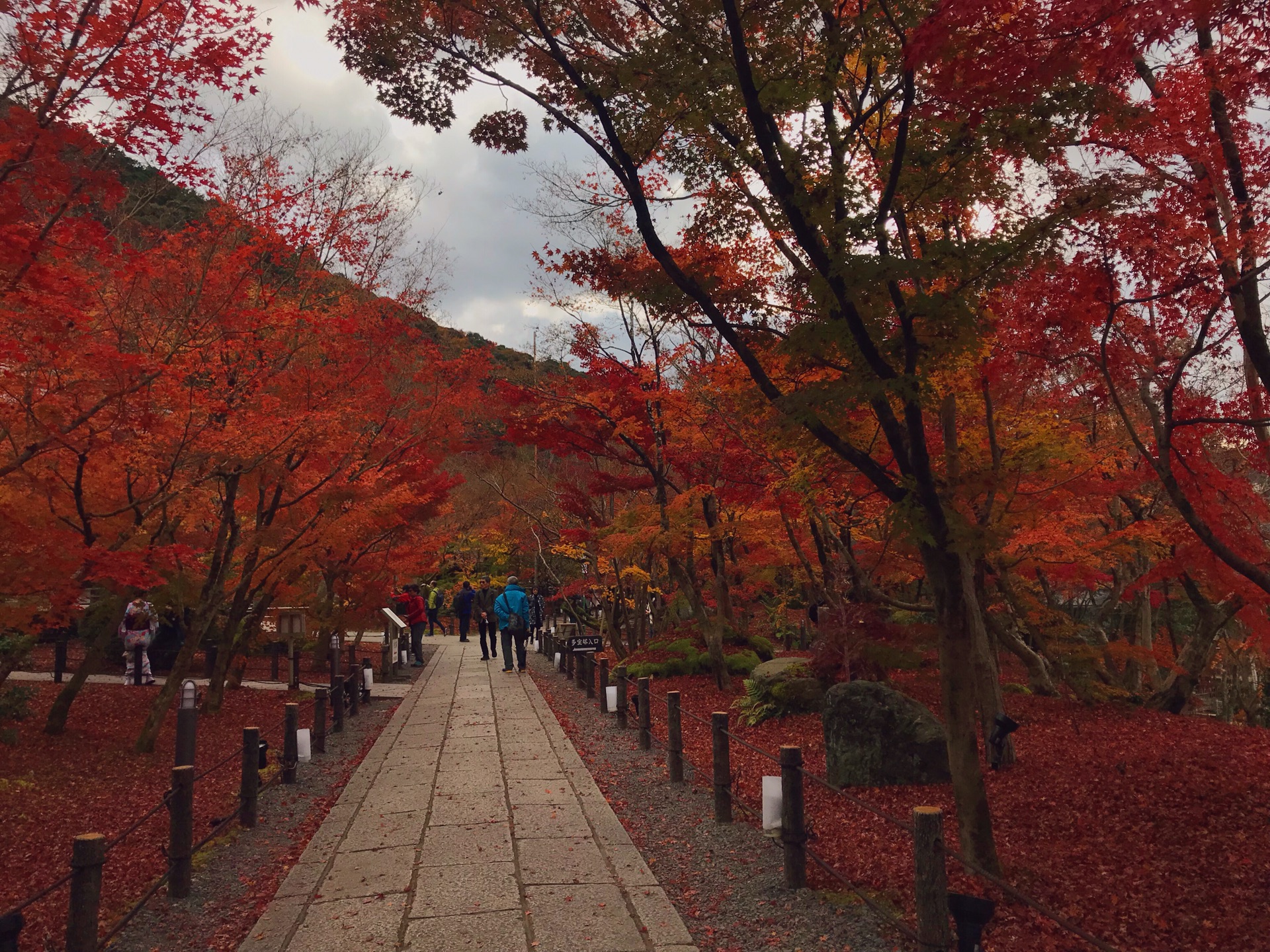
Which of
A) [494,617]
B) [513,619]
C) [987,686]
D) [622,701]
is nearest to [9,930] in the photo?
[987,686]

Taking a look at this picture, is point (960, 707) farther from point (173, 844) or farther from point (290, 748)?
point (290, 748)

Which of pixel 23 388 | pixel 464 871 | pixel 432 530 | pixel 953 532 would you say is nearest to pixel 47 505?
pixel 23 388

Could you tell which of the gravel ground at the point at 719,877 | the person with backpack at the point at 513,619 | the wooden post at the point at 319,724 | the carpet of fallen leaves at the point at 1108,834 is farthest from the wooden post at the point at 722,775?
the person with backpack at the point at 513,619

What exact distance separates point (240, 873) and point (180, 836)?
76cm

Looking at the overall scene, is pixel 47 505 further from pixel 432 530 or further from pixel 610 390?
pixel 432 530

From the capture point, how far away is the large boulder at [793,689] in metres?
12.2

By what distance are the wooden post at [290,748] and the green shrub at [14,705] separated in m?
4.42

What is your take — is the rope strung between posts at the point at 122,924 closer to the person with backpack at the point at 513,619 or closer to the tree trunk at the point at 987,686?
the tree trunk at the point at 987,686

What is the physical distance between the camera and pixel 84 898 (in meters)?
4.09

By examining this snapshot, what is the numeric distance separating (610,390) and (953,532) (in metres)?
9.76

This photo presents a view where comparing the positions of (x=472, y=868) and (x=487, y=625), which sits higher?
(x=487, y=625)

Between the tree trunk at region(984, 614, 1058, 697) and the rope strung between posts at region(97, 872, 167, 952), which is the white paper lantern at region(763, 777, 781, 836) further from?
the tree trunk at region(984, 614, 1058, 697)

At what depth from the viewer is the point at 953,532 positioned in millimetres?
5199

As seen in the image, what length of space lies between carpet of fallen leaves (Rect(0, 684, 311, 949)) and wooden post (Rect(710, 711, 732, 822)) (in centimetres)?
382
